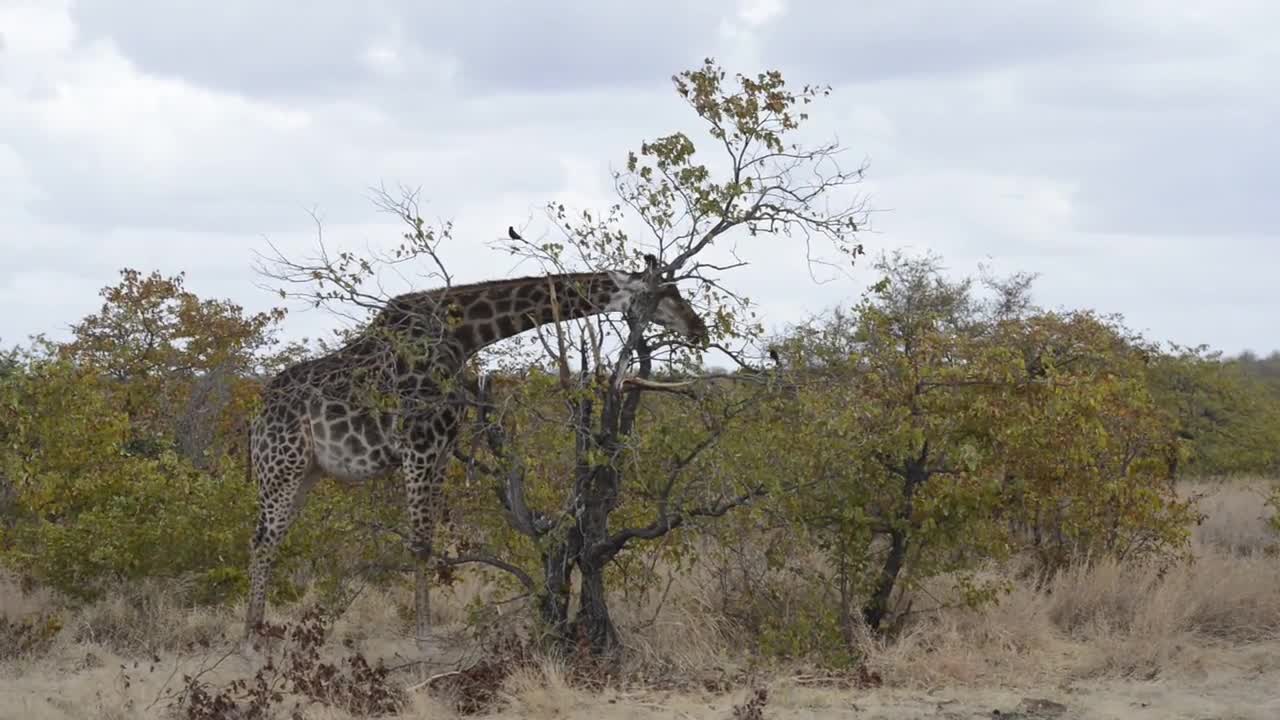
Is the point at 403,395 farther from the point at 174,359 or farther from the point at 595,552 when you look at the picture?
the point at 174,359

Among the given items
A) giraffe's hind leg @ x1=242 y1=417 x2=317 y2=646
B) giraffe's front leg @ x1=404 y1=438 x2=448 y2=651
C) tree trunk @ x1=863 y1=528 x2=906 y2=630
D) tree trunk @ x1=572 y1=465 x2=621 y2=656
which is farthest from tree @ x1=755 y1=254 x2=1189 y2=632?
giraffe's hind leg @ x1=242 y1=417 x2=317 y2=646

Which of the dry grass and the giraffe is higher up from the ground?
the giraffe

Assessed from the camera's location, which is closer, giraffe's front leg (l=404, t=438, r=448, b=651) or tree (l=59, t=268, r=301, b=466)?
giraffe's front leg (l=404, t=438, r=448, b=651)

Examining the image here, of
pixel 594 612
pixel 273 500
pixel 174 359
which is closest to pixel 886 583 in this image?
pixel 594 612

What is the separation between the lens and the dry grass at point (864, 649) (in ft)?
29.4

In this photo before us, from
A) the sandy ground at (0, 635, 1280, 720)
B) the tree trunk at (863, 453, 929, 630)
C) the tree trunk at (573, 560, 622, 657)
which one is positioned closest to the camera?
the sandy ground at (0, 635, 1280, 720)

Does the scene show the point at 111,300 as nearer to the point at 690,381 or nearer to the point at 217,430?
the point at 217,430

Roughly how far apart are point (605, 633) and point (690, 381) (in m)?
1.92

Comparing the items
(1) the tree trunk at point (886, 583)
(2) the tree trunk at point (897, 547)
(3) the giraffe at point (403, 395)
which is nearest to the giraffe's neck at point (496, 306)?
(3) the giraffe at point (403, 395)

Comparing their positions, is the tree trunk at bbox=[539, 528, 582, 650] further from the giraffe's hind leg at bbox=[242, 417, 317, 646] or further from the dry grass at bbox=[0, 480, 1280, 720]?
the giraffe's hind leg at bbox=[242, 417, 317, 646]

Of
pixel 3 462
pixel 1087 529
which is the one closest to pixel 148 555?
pixel 3 462

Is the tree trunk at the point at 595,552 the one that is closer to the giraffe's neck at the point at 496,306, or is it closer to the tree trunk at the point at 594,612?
the tree trunk at the point at 594,612

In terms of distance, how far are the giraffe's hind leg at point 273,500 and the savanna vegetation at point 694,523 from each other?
24cm

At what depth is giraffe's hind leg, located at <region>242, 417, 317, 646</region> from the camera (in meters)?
11.2
